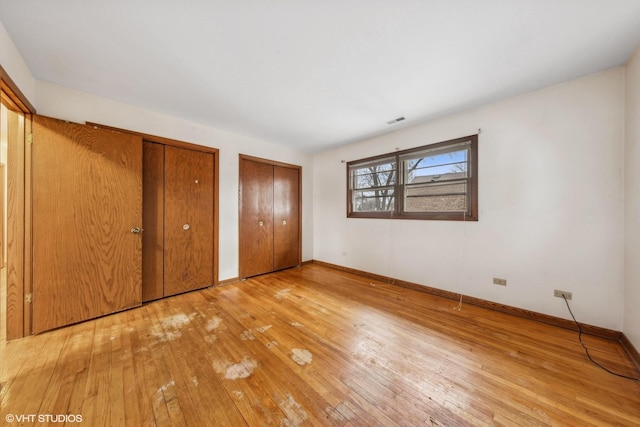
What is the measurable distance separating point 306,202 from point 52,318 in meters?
3.78

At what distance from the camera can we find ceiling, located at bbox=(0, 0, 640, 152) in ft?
4.62

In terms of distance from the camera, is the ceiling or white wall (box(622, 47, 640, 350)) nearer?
the ceiling

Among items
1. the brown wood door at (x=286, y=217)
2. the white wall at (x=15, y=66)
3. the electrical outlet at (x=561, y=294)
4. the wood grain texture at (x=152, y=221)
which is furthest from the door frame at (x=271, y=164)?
the electrical outlet at (x=561, y=294)

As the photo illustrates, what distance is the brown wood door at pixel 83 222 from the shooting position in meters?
2.06

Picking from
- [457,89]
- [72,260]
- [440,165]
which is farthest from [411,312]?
[72,260]

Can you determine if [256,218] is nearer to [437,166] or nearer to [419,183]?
[419,183]

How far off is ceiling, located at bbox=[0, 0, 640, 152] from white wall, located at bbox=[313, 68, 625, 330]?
0.93 ft

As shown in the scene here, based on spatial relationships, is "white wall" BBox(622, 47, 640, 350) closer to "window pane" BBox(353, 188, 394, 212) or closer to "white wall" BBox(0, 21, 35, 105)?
"window pane" BBox(353, 188, 394, 212)

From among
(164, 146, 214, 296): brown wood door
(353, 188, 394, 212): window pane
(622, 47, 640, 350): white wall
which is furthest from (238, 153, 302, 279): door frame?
(622, 47, 640, 350): white wall

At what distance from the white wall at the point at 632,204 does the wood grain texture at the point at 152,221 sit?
15.8 feet

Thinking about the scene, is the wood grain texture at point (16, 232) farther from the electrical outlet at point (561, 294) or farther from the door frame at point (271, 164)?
the electrical outlet at point (561, 294)

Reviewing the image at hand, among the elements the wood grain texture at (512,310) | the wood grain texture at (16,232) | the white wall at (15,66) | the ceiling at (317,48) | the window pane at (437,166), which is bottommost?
the wood grain texture at (512,310)

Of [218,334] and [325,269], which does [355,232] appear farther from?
[218,334]

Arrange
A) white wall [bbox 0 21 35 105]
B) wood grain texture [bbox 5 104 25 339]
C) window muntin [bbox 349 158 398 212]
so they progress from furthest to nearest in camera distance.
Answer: window muntin [bbox 349 158 398 212]
wood grain texture [bbox 5 104 25 339]
white wall [bbox 0 21 35 105]
